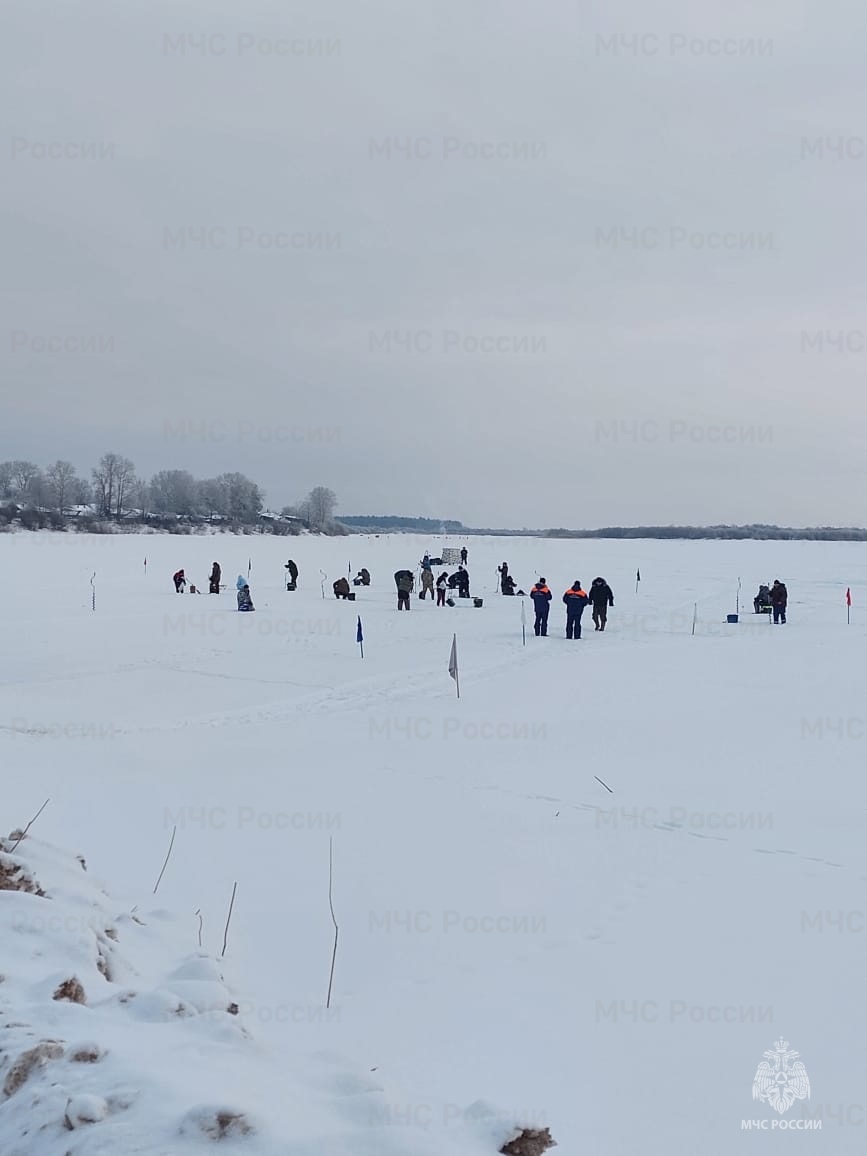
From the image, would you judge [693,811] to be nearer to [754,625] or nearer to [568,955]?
[568,955]

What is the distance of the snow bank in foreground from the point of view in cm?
315

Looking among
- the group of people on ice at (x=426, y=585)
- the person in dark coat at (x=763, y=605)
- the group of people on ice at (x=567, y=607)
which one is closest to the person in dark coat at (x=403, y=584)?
the group of people on ice at (x=426, y=585)

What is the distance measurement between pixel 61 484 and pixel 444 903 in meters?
104

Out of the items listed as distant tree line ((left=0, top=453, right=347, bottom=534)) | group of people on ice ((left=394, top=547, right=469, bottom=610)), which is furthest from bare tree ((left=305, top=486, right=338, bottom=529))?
group of people on ice ((left=394, top=547, right=469, bottom=610))

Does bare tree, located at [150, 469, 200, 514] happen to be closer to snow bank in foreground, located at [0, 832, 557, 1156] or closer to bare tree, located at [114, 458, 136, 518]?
bare tree, located at [114, 458, 136, 518]

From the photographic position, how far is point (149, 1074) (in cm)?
348

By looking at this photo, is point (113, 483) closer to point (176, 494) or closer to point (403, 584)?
point (176, 494)

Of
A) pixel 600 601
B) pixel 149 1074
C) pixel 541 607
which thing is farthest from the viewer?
pixel 600 601

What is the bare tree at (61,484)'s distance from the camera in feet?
330

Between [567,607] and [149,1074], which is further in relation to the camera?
[567,607]

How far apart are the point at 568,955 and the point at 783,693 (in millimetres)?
9773

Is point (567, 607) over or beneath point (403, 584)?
beneath

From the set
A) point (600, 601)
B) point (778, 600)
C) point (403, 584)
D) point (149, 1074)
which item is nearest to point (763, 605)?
point (778, 600)

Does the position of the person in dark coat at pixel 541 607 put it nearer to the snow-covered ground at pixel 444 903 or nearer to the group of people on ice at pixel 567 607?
the group of people on ice at pixel 567 607
